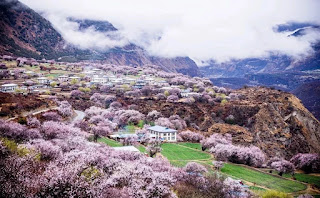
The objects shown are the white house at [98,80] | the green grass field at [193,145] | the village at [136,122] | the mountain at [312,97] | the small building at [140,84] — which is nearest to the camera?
the village at [136,122]

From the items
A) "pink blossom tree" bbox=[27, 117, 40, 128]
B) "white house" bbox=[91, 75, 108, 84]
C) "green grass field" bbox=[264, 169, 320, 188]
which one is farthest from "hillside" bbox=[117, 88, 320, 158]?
"pink blossom tree" bbox=[27, 117, 40, 128]

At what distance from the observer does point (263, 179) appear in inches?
1399

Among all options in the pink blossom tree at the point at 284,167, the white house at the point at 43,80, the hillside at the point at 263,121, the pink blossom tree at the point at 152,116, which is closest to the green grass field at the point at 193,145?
the hillside at the point at 263,121

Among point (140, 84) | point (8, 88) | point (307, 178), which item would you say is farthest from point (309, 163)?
point (140, 84)

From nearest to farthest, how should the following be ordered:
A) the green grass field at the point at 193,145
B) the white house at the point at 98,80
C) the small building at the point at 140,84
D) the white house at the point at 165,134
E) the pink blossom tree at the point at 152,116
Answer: the green grass field at the point at 193,145
the white house at the point at 165,134
the pink blossom tree at the point at 152,116
the white house at the point at 98,80
the small building at the point at 140,84

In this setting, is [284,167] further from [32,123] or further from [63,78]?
[63,78]

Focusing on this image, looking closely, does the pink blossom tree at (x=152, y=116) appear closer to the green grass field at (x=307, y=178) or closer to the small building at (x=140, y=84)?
the green grass field at (x=307, y=178)

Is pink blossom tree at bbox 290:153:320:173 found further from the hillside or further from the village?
the hillside

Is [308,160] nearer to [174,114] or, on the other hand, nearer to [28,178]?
[174,114]

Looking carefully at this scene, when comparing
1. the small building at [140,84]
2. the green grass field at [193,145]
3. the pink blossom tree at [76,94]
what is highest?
the small building at [140,84]

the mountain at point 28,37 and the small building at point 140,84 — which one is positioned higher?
the mountain at point 28,37

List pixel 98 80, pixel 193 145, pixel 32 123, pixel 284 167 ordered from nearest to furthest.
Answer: pixel 32 123 < pixel 284 167 < pixel 193 145 < pixel 98 80

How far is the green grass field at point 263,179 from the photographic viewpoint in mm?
32819

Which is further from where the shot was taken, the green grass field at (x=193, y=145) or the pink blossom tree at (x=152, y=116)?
the pink blossom tree at (x=152, y=116)
